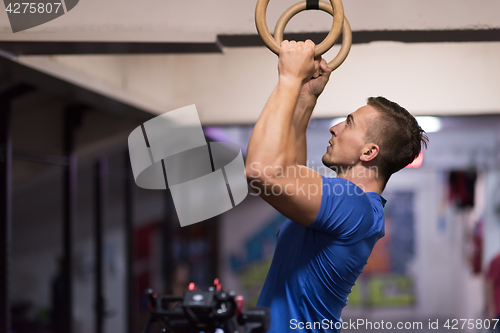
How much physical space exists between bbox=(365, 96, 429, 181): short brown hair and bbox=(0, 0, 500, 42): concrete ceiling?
1.49 feet

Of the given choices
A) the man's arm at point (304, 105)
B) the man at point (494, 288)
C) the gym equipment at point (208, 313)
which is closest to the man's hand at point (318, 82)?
the man's arm at point (304, 105)

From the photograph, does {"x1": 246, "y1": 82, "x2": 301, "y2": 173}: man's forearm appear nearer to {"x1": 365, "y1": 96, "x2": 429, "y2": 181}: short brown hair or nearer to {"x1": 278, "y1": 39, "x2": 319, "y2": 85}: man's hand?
{"x1": 278, "y1": 39, "x2": 319, "y2": 85}: man's hand

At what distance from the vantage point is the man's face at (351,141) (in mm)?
1062

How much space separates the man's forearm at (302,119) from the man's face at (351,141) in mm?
143

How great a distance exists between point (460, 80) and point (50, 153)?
264 cm

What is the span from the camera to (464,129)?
452cm

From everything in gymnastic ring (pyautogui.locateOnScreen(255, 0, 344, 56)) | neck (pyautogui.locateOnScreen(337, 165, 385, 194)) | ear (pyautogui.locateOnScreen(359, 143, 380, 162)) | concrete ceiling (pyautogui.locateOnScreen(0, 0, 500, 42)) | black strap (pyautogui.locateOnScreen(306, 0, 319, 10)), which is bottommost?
neck (pyautogui.locateOnScreen(337, 165, 385, 194))

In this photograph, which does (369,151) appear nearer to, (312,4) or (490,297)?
(312,4)

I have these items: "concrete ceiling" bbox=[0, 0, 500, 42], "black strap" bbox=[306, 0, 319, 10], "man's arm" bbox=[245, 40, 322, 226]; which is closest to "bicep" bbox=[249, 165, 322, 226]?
"man's arm" bbox=[245, 40, 322, 226]

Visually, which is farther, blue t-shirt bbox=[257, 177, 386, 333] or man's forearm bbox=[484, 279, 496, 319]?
man's forearm bbox=[484, 279, 496, 319]

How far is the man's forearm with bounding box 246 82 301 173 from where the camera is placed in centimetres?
85

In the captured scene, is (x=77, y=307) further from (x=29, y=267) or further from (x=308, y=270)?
(x=308, y=270)

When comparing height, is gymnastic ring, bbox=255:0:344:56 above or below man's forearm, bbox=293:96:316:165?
above

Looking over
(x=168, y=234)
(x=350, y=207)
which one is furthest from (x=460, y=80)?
(x=168, y=234)
